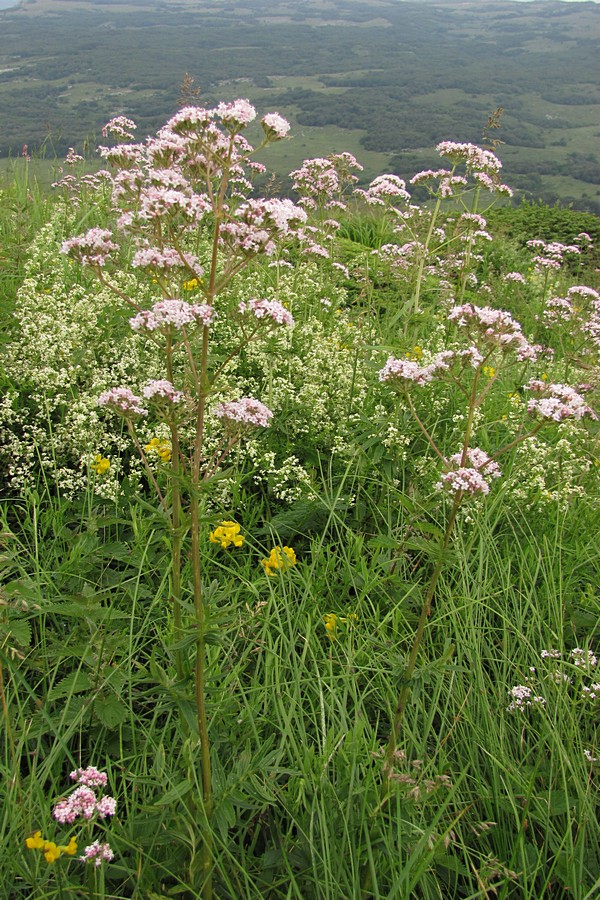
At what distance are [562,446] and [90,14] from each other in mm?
221348

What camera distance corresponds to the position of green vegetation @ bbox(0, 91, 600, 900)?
174cm

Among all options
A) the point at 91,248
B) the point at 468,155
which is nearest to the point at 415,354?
the point at 468,155

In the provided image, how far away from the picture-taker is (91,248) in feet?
6.78

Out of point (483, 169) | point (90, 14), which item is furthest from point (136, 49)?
point (483, 169)

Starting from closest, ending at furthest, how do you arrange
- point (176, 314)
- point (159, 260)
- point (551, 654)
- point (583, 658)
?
point (176, 314) → point (159, 260) → point (551, 654) → point (583, 658)

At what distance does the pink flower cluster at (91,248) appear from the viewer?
2047 millimetres

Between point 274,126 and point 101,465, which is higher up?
point 274,126

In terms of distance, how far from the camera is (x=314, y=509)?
3100mm

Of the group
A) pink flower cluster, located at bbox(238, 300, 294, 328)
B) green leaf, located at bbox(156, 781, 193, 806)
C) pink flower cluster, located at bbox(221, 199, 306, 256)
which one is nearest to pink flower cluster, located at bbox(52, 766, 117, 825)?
green leaf, located at bbox(156, 781, 193, 806)

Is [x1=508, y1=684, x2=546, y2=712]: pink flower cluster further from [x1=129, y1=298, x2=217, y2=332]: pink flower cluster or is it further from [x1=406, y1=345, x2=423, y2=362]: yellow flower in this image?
[x1=406, y1=345, x2=423, y2=362]: yellow flower

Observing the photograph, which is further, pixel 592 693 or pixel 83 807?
pixel 592 693

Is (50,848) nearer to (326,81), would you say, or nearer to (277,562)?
(277,562)

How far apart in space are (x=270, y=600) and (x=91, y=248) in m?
1.46

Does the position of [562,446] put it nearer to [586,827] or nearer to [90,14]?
[586,827]
